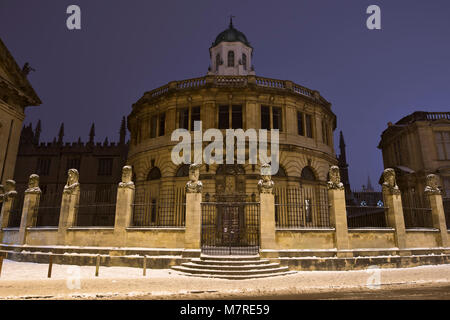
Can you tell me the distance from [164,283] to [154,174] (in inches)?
593

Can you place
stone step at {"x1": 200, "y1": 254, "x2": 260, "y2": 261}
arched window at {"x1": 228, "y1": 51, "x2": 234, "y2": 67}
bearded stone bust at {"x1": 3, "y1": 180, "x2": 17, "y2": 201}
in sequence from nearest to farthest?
stone step at {"x1": 200, "y1": 254, "x2": 260, "y2": 261}
bearded stone bust at {"x1": 3, "y1": 180, "x2": 17, "y2": 201}
arched window at {"x1": 228, "y1": 51, "x2": 234, "y2": 67}

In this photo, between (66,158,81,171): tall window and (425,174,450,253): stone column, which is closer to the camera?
(425,174,450,253): stone column

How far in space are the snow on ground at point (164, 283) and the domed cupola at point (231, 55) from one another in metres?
30.3

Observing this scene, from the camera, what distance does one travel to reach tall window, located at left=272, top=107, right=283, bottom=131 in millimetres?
22866

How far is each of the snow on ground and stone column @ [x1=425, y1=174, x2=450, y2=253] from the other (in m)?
3.75

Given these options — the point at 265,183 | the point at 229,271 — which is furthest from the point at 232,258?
the point at 265,183

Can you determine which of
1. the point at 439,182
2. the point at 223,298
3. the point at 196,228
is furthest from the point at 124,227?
the point at 439,182

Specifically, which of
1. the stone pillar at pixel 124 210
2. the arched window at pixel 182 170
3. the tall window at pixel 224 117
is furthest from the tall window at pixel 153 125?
the stone pillar at pixel 124 210

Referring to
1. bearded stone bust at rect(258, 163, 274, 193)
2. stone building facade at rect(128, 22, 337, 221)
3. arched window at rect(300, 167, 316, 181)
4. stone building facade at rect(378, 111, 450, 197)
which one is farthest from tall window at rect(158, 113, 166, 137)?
stone building facade at rect(378, 111, 450, 197)

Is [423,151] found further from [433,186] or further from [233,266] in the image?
[233,266]

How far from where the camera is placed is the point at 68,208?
15133mm

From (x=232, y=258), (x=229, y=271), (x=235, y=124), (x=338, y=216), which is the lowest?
(x=229, y=271)

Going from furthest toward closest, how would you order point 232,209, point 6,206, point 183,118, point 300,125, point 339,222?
1. point 300,125
2. point 183,118
3. point 232,209
4. point 6,206
5. point 339,222

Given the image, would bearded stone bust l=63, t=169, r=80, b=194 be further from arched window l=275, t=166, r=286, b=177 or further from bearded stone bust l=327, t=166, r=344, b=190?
arched window l=275, t=166, r=286, b=177
